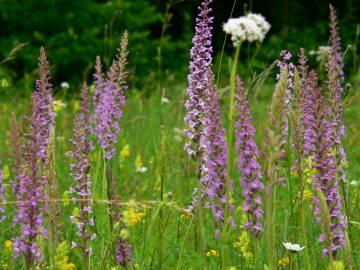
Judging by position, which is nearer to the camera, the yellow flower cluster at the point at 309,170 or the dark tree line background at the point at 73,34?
the yellow flower cluster at the point at 309,170

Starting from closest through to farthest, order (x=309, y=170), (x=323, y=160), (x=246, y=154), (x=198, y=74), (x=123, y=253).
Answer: (x=323, y=160) < (x=246, y=154) < (x=198, y=74) < (x=123, y=253) < (x=309, y=170)

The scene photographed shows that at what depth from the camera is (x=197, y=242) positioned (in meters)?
3.31

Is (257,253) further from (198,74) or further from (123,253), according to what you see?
(198,74)

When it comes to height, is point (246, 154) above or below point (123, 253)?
above

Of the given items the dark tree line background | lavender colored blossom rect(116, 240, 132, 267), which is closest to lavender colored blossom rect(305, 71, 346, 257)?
lavender colored blossom rect(116, 240, 132, 267)

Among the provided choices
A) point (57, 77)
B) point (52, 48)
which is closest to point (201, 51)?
point (52, 48)

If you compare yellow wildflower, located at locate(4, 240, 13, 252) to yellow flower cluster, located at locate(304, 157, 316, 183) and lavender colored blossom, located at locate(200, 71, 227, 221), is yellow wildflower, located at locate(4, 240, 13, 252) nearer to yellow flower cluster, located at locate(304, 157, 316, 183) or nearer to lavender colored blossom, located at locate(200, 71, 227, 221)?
lavender colored blossom, located at locate(200, 71, 227, 221)

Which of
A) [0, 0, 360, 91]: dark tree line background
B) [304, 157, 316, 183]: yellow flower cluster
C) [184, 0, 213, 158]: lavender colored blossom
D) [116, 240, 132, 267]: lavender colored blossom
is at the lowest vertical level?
[116, 240, 132, 267]: lavender colored blossom

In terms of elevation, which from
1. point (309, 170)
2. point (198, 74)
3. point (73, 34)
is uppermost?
point (73, 34)

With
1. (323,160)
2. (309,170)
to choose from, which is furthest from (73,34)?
(323,160)

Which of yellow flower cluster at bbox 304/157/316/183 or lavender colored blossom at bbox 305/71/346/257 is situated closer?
lavender colored blossom at bbox 305/71/346/257

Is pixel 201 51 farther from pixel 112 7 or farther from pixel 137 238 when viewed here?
pixel 112 7

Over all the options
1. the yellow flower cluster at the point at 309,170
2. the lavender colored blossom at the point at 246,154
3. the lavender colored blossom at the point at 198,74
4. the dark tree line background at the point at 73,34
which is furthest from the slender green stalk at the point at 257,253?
the dark tree line background at the point at 73,34

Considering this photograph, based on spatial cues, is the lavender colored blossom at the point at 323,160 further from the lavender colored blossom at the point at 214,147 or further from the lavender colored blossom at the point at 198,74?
the lavender colored blossom at the point at 198,74
